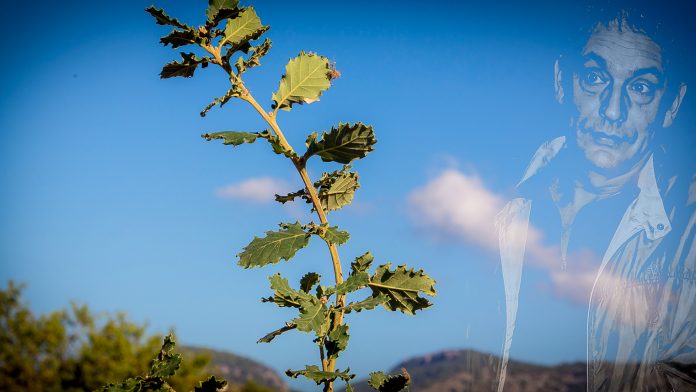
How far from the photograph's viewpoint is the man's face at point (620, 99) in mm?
3205

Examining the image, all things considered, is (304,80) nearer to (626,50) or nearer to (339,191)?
(339,191)

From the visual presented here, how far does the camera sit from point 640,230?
2.92m

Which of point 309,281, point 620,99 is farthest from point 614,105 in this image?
point 309,281

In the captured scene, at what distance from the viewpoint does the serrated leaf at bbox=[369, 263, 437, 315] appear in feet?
4.39

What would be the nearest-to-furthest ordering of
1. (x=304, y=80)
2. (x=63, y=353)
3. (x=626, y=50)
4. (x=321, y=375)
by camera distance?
1. (x=321, y=375)
2. (x=304, y=80)
3. (x=626, y=50)
4. (x=63, y=353)

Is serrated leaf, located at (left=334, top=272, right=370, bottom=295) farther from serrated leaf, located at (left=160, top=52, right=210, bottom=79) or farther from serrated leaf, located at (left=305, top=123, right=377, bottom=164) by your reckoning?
serrated leaf, located at (left=160, top=52, right=210, bottom=79)

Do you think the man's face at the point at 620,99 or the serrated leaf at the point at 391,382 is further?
the man's face at the point at 620,99

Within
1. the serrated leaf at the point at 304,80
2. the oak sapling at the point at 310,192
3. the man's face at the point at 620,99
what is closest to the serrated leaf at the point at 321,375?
the oak sapling at the point at 310,192

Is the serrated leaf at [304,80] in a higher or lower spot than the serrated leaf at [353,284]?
higher

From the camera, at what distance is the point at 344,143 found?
1367mm

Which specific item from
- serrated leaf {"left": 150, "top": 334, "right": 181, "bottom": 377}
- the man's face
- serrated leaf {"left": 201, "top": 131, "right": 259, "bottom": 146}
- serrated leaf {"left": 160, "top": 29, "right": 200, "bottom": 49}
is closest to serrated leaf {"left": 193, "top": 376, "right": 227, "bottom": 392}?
serrated leaf {"left": 150, "top": 334, "right": 181, "bottom": 377}

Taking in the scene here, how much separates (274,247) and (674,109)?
2.86m

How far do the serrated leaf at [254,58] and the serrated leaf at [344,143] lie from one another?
249 millimetres

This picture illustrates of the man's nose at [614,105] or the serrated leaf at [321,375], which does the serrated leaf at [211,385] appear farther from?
the man's nose at [614,105]
